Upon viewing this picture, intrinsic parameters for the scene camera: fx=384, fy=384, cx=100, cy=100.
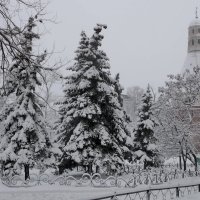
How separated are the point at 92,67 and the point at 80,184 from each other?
26.8 ft

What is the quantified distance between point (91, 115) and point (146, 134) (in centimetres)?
1301

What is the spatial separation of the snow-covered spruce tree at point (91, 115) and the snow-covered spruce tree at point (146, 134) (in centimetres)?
824

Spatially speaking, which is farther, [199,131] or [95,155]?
[199,131]

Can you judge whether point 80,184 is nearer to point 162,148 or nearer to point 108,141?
point 108,141

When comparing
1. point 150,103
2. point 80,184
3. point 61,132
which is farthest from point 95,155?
point 150,103

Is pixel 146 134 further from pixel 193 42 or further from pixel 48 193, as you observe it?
pixel 193 42

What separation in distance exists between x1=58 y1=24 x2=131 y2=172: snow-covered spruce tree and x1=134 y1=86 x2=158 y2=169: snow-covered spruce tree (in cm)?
824

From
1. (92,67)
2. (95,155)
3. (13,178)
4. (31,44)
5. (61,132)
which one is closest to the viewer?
(31,44)

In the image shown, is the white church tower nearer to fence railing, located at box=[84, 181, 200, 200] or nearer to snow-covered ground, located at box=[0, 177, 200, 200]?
snow-covered ground, located at box=[0, 177, 200, 200]

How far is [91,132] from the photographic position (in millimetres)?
25203

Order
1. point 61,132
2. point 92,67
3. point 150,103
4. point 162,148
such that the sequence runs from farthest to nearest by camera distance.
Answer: point 162,148 < point 150,103 < point 61,132 < point 92,67

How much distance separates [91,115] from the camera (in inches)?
987

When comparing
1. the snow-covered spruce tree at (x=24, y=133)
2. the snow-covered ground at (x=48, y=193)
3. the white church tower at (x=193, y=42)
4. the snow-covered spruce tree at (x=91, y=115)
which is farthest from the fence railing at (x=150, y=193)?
the white church tower at (x=193, y=42)

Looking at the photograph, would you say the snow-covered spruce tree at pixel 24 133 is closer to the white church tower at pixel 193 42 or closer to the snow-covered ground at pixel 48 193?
the snow-covered ground at pixel 48 193
